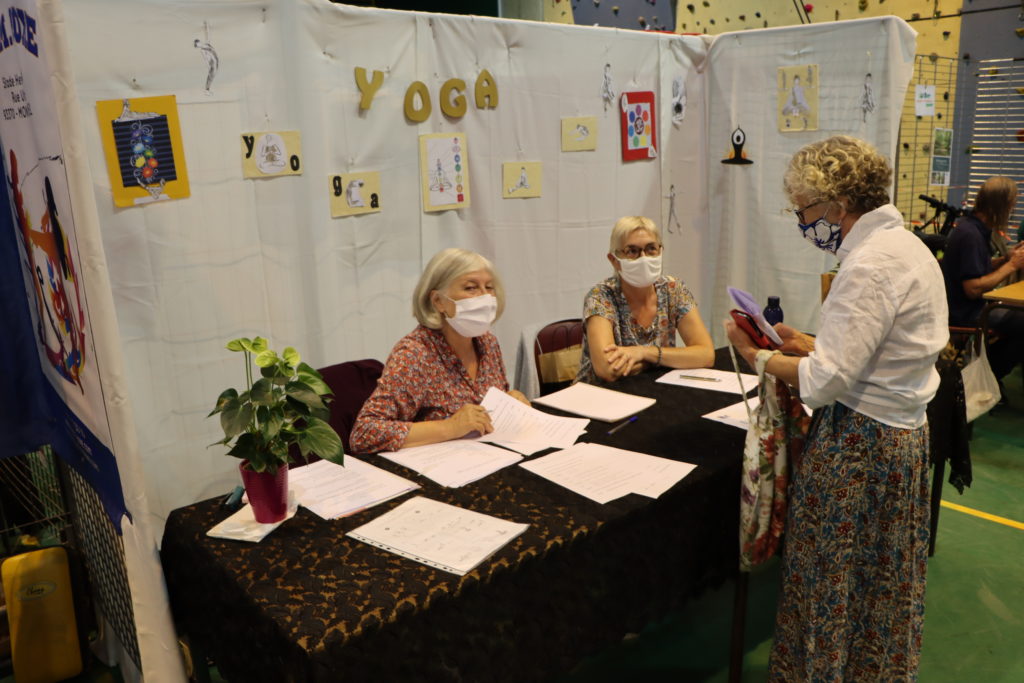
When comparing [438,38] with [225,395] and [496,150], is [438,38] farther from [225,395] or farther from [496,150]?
[225,395]

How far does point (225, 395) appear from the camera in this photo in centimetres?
166

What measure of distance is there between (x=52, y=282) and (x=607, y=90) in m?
3.01

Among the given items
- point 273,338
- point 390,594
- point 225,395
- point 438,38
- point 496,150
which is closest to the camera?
point 390,594

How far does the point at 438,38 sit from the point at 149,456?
2.11 metres

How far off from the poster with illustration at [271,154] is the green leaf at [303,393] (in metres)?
1.64

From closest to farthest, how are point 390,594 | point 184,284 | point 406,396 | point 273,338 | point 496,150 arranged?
point 390,594, point 406,396, point 184,284, point 273,338, point 496,150

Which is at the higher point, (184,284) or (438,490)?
(184,284)

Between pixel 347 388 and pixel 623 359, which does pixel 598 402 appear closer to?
pixel 623 359

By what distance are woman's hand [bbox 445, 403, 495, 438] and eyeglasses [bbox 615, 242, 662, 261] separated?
37.3 inches

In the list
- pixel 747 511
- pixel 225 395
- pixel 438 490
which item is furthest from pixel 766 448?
pixel 225 395

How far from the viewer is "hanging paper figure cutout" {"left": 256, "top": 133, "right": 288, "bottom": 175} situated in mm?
3055

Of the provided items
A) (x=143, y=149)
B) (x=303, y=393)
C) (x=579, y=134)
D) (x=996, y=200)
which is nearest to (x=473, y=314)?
(x=303, y=393)

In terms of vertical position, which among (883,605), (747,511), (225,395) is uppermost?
(225,395)

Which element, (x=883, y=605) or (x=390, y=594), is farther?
(x=883, y=605)
